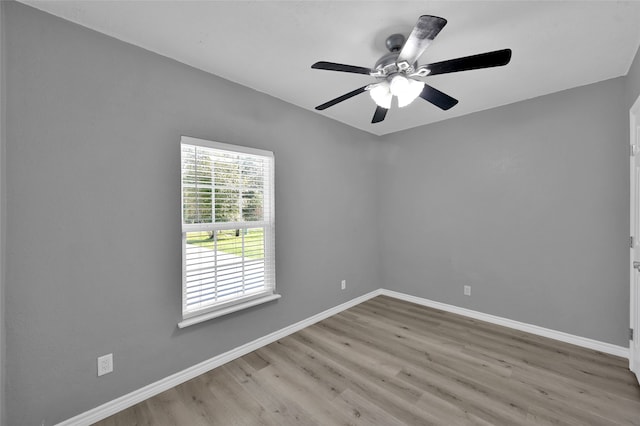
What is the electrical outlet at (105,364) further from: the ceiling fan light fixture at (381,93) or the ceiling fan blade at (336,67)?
the ceiling fan light fixture at (381,93)

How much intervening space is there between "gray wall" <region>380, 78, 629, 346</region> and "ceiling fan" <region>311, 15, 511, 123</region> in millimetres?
1628

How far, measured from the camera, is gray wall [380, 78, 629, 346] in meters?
2.54

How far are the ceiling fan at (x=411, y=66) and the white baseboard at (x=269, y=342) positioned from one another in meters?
2.49

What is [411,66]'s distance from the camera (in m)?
1.71

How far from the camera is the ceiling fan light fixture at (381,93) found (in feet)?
6.21

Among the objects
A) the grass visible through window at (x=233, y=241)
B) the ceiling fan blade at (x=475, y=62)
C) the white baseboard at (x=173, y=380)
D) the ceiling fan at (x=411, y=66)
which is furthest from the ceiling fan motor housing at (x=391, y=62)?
the white baseboard at (x=173, y=380)

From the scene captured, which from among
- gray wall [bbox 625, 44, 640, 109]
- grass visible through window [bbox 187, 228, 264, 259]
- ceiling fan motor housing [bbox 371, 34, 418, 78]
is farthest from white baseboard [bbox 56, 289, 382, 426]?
gray wall [bbox 625, 44, 640, 109]

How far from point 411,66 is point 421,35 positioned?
1.13 ft

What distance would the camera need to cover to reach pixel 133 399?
74.6 inches

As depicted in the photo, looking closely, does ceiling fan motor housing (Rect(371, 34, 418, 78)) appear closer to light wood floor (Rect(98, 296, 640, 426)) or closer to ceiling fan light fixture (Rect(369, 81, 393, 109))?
ceiling fan light fixture (Rect(369, 81, 393, 109))

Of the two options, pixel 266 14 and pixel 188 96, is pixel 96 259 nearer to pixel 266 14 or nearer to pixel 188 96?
pixel 188 96

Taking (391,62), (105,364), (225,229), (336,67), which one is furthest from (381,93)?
(105,364)

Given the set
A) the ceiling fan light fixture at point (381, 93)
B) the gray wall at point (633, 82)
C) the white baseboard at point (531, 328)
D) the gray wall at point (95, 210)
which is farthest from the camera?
the white baseboard at point (531, 328)

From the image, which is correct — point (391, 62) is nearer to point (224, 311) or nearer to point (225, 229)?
point (225, 229)
